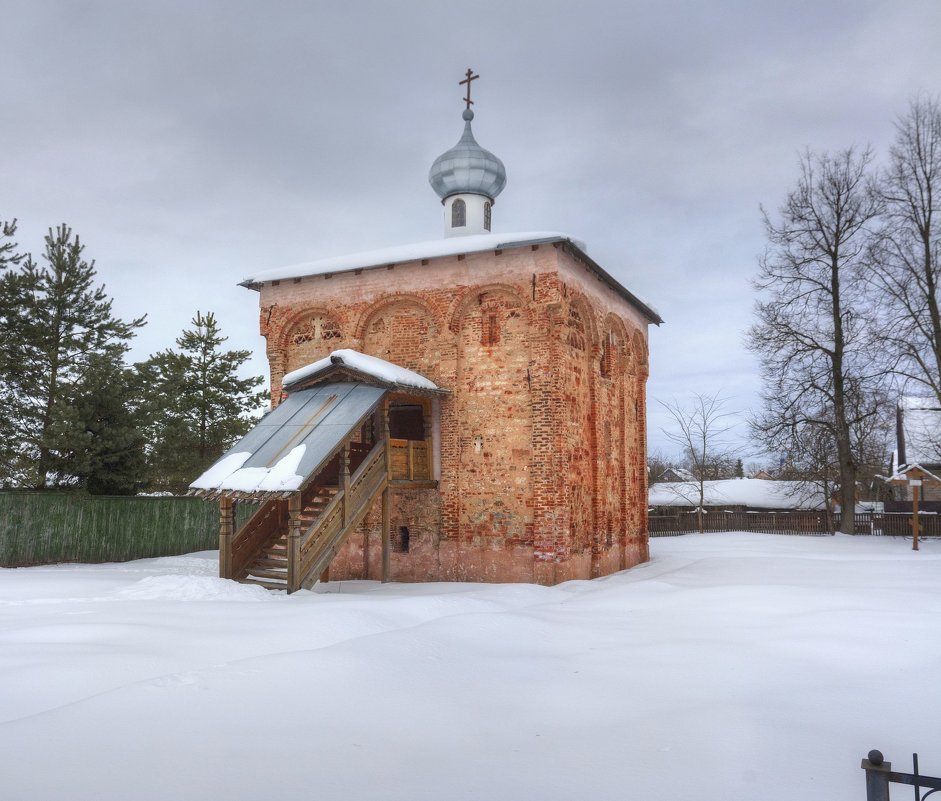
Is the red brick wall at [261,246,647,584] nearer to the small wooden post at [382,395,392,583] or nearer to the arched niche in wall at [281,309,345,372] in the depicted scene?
the arched niche in wall at [281,309,345,372]

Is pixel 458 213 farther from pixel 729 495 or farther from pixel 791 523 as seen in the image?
pixel 729 495

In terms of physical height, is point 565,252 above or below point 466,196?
below

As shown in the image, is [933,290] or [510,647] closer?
[510,647]

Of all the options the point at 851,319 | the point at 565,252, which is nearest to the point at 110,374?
the point at 565,252

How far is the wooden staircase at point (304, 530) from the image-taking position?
11.1m

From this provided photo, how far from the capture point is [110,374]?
1894cm

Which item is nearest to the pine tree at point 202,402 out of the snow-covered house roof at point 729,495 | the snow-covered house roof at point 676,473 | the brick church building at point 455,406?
the brick church building at point 455,406

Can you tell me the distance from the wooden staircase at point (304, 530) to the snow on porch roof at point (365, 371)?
44.1 inches

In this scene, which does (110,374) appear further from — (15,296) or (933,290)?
(933,290)

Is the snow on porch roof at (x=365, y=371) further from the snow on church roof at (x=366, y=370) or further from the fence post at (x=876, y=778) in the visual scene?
the fence post at (x=876, y=778)

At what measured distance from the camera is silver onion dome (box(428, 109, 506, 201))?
18.0 metres

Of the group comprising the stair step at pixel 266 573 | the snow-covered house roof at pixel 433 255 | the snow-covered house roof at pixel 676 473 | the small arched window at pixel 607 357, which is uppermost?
the snow-covered house roof at pixel 433 255

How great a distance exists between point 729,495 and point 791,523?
55.5ft

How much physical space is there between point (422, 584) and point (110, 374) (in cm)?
1062
